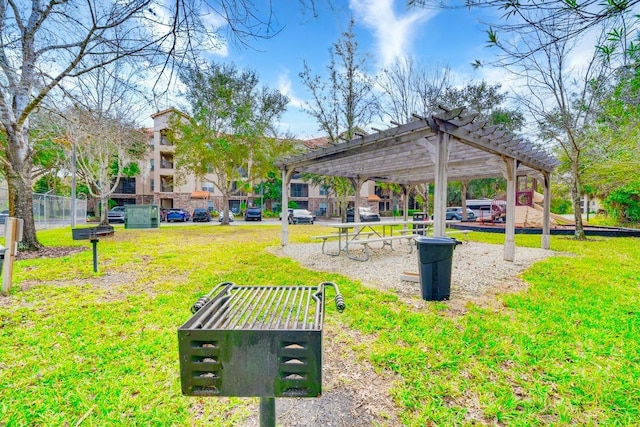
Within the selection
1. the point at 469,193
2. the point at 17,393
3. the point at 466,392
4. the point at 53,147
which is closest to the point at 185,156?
the point at 53,147

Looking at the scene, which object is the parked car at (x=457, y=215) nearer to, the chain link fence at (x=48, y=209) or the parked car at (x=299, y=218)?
the parked car at (x=299, y=218)

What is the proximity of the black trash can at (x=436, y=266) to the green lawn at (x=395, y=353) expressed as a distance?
1.16 feet

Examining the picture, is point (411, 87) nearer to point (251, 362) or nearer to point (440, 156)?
point (440, 156)

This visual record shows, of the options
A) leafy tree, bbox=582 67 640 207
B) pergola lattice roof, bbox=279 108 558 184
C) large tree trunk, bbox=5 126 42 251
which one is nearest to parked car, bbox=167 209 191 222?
large tree trunk, bbox=5 126 42 251

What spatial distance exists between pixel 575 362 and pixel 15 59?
8696 mm

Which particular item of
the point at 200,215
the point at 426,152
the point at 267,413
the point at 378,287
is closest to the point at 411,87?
the point at 426,152

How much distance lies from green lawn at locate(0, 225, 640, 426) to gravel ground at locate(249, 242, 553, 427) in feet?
0.48

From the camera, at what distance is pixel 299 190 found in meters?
38.8

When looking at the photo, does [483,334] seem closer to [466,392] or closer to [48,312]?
[466,392]

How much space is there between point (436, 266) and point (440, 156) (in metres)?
1.87

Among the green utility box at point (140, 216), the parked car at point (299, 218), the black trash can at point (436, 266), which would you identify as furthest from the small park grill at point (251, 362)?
the parked car at point (299, 218)

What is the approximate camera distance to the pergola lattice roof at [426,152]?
5133 mm

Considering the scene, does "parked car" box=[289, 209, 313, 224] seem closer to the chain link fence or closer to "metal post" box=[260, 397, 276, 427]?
the chain link fence

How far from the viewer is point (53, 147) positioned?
17641mm
